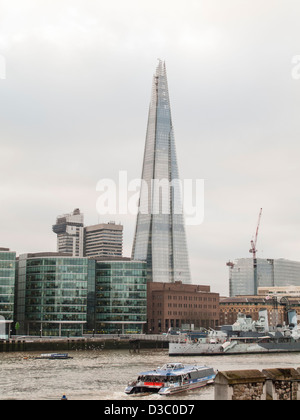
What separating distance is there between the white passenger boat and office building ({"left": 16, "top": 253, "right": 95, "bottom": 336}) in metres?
115

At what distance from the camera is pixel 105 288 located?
192 meters

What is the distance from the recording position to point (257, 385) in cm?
1862

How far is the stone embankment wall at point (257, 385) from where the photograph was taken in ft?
58.7

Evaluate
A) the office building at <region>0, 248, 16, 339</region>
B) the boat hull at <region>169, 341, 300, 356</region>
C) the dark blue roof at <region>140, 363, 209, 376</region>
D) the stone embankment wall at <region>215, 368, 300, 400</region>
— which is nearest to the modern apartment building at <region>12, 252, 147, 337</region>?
the office building at <region>0, 248, 16, 339</region>

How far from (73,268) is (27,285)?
15793 mm

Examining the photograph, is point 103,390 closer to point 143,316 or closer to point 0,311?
point 0,311

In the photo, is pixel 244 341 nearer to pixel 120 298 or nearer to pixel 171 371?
pixel 120 298

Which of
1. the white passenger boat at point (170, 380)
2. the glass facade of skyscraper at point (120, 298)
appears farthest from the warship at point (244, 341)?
the white passenger boat at point (170, 380)

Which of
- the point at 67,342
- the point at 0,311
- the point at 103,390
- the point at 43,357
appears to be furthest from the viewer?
the point at 0,311

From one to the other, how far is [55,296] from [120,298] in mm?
23309

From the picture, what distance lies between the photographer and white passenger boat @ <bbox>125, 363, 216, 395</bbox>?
189 feet

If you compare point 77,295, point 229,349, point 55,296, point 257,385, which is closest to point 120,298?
point 77,295

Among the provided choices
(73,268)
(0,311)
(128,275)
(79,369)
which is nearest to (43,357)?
(79,369)

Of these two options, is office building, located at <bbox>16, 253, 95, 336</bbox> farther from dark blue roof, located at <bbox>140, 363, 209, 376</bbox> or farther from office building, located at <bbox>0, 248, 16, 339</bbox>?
dark blue roof, located at <bbox>140, 363, 209, 376</bbox>
